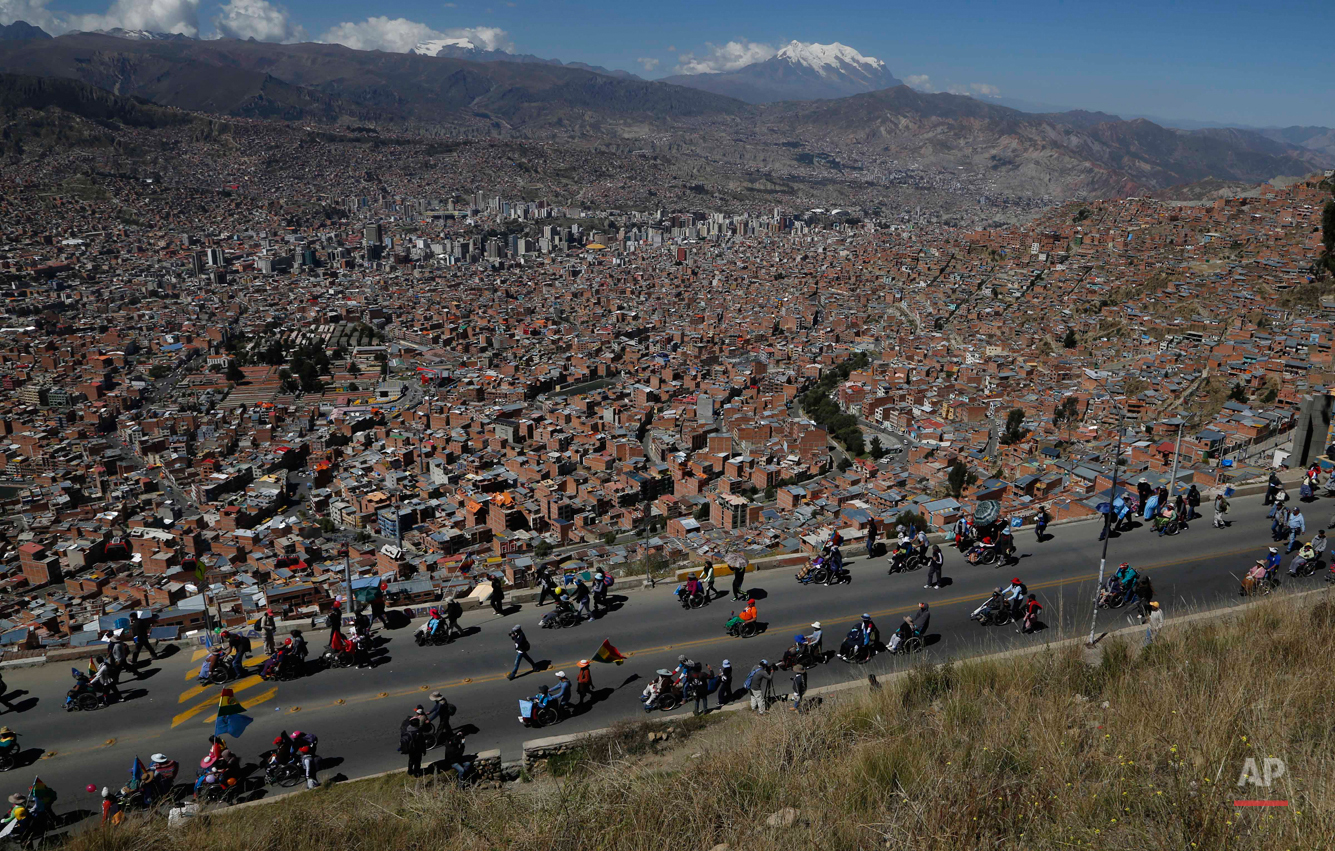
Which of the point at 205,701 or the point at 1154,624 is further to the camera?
the point at 205,701

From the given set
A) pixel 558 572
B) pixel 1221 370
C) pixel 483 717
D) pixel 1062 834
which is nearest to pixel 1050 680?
pixel 1062 834

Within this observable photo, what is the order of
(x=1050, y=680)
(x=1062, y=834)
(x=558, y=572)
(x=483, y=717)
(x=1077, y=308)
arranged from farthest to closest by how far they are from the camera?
(x=1077, y=308), (x=558, y=572), (x=483, y=717), (x=1050, y=680), (x=1062, y=834)

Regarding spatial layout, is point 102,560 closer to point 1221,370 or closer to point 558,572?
point 558,572

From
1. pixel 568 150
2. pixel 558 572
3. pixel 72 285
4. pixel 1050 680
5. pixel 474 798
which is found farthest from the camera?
pixel 568 150

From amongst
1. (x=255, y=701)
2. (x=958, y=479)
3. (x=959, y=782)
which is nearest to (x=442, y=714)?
(x=255, y=701)

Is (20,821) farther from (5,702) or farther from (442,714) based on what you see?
(442,714)

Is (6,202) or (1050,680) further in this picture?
(6,202)

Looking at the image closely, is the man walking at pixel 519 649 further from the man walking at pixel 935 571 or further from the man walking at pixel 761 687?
the man walking at pixel 935 571
